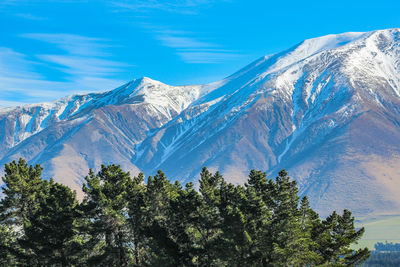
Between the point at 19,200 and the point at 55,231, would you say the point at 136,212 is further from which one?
the point at 19,200

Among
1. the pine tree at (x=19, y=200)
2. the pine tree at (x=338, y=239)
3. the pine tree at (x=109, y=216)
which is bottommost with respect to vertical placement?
the pine tree at (x=338, y=239)

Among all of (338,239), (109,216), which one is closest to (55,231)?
(109,216)

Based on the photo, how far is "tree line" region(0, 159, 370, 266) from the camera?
47.7 metres

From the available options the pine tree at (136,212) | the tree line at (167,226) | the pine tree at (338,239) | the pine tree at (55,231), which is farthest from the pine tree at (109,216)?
the pine tree at (338,239)

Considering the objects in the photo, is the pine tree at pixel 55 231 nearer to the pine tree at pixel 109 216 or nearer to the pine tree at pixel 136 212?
the pine tree at pixel 109 216

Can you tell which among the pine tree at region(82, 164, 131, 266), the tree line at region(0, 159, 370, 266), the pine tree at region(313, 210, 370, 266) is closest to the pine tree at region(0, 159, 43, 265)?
the tree line at region(0, 159, 370, 266)

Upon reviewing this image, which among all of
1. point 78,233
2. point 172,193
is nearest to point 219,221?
point 172,193

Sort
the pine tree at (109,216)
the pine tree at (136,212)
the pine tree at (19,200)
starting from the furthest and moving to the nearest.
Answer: the pine tree at (19,200) → the pine tree at (136,212) → the pine tree at (109,216)

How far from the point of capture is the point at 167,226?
172ft

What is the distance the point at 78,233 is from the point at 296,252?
23.1 metres

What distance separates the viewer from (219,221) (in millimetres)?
50281

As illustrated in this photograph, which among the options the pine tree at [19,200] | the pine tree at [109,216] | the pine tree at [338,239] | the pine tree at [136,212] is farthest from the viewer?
the pine tree at [338,239]

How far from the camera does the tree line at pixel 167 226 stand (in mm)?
47719

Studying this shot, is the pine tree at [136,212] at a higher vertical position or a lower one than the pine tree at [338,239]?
higher
